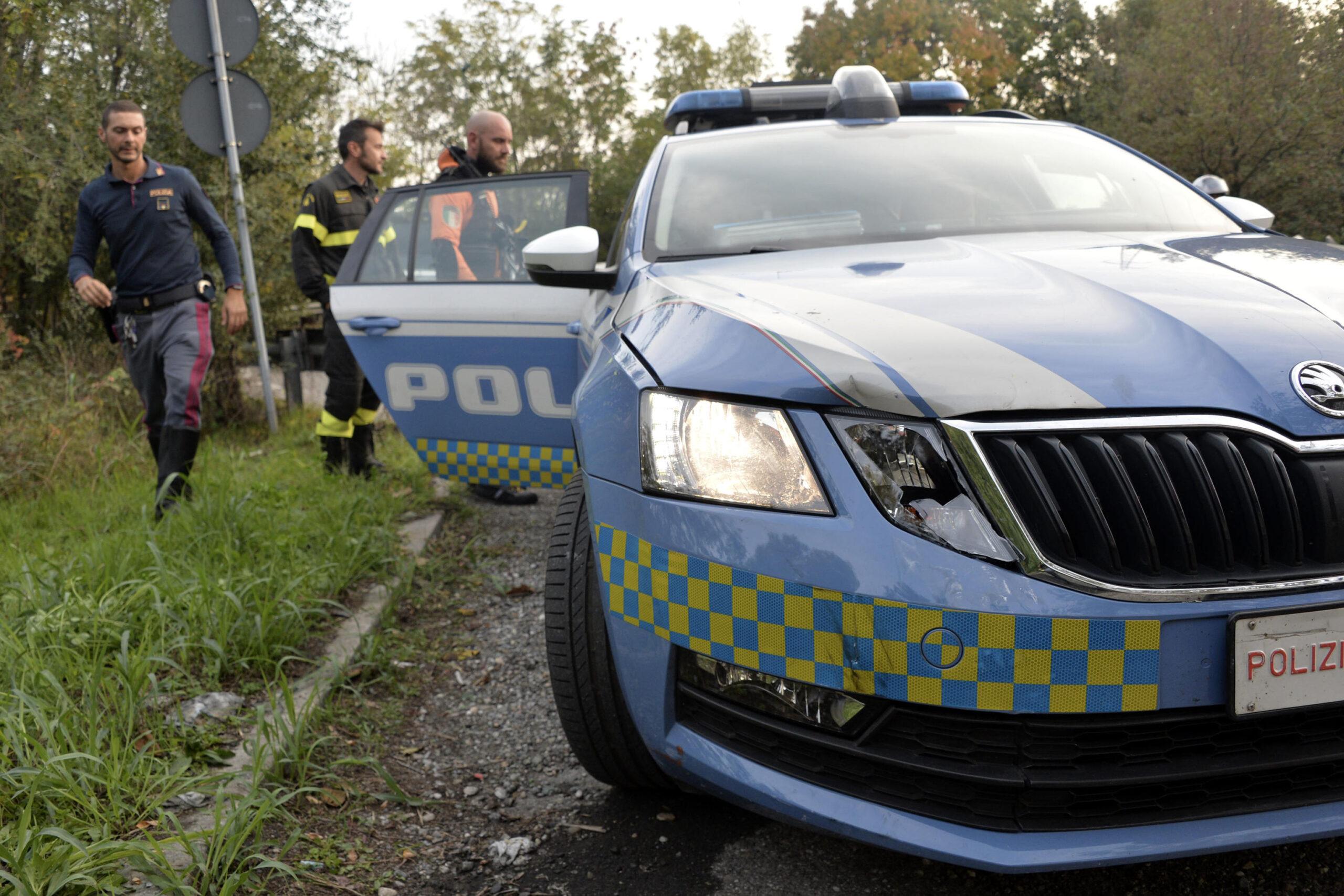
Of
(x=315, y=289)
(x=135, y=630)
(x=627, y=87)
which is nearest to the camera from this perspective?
(x=135, y=630)

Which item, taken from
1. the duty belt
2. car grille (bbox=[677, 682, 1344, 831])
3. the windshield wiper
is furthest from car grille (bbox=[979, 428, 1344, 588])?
the duty belt

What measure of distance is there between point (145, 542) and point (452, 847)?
2.09 metres

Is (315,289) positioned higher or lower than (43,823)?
higher

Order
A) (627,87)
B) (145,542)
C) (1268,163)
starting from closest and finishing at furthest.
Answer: (145,542) < (1268,163) < (627,87)

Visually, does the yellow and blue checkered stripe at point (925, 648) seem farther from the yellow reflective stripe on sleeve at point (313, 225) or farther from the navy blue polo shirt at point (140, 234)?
the yellow reflective stripe on sleeve at point (313, 225)

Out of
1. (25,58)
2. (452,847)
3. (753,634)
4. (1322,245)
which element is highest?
(25,58)

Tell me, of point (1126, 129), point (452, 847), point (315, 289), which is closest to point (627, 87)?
point (1126, 129)

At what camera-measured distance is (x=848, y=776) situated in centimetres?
163

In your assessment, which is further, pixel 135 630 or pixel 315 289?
pixel 315 289

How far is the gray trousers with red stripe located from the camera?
4.54 metres

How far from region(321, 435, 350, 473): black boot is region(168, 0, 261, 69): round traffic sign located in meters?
2.32

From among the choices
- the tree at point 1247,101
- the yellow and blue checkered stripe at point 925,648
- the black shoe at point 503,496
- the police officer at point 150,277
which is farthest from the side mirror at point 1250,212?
the police officer at point 150,277

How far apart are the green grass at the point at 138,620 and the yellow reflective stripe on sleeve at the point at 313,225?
4.53ft

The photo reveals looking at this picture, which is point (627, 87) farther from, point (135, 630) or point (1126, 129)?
point (135, 630)
